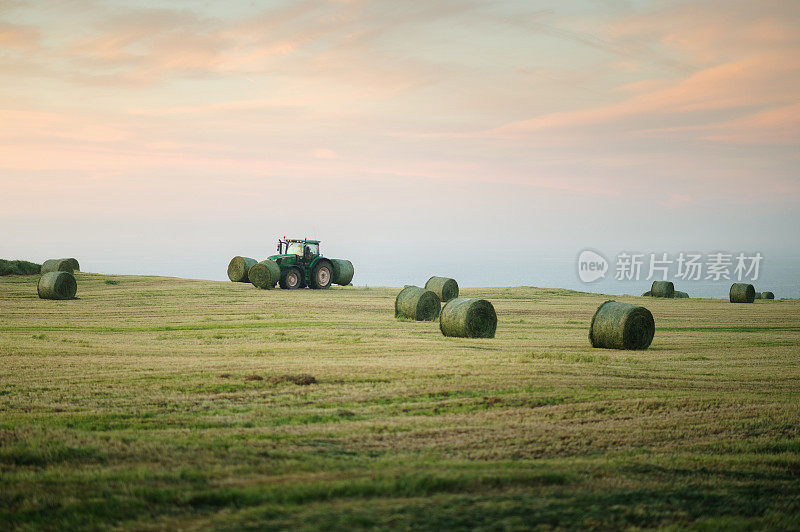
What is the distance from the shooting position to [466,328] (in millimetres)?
18812

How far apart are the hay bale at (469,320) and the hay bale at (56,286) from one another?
18.5 meters

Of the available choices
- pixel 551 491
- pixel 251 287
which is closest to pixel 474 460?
pixel 551 491

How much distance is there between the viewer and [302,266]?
1471 inches

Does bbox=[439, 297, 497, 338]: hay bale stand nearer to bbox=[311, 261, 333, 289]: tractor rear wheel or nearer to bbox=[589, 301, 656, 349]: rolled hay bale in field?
bbox=[589, 301, 656, 349]: rolled hay bale in field

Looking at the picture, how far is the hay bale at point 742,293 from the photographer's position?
41.4 metres

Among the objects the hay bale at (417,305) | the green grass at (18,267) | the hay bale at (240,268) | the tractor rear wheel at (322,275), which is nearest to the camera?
the hay bale at (417,305)

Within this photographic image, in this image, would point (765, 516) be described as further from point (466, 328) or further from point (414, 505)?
Result: point (466, 328)

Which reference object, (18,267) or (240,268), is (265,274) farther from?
(18,267)

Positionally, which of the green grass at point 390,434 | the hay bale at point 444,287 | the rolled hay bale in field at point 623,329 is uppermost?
the hay bale at point 444,287

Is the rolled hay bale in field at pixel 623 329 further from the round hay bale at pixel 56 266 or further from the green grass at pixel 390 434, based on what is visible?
the round hay bale at pixel 56 266

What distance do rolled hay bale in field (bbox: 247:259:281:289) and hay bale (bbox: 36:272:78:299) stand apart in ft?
27.4

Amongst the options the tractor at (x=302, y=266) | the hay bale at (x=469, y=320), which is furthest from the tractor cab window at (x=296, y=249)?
the hay bale at (x=469, y=320)

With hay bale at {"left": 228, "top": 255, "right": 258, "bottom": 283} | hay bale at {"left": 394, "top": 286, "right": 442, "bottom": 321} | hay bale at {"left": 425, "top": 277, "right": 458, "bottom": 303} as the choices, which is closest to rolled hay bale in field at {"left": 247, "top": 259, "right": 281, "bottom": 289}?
hay bale at {"left": 228, "top": 255, "right": 258, "bottom": 283}

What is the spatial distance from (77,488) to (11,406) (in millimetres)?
4215
